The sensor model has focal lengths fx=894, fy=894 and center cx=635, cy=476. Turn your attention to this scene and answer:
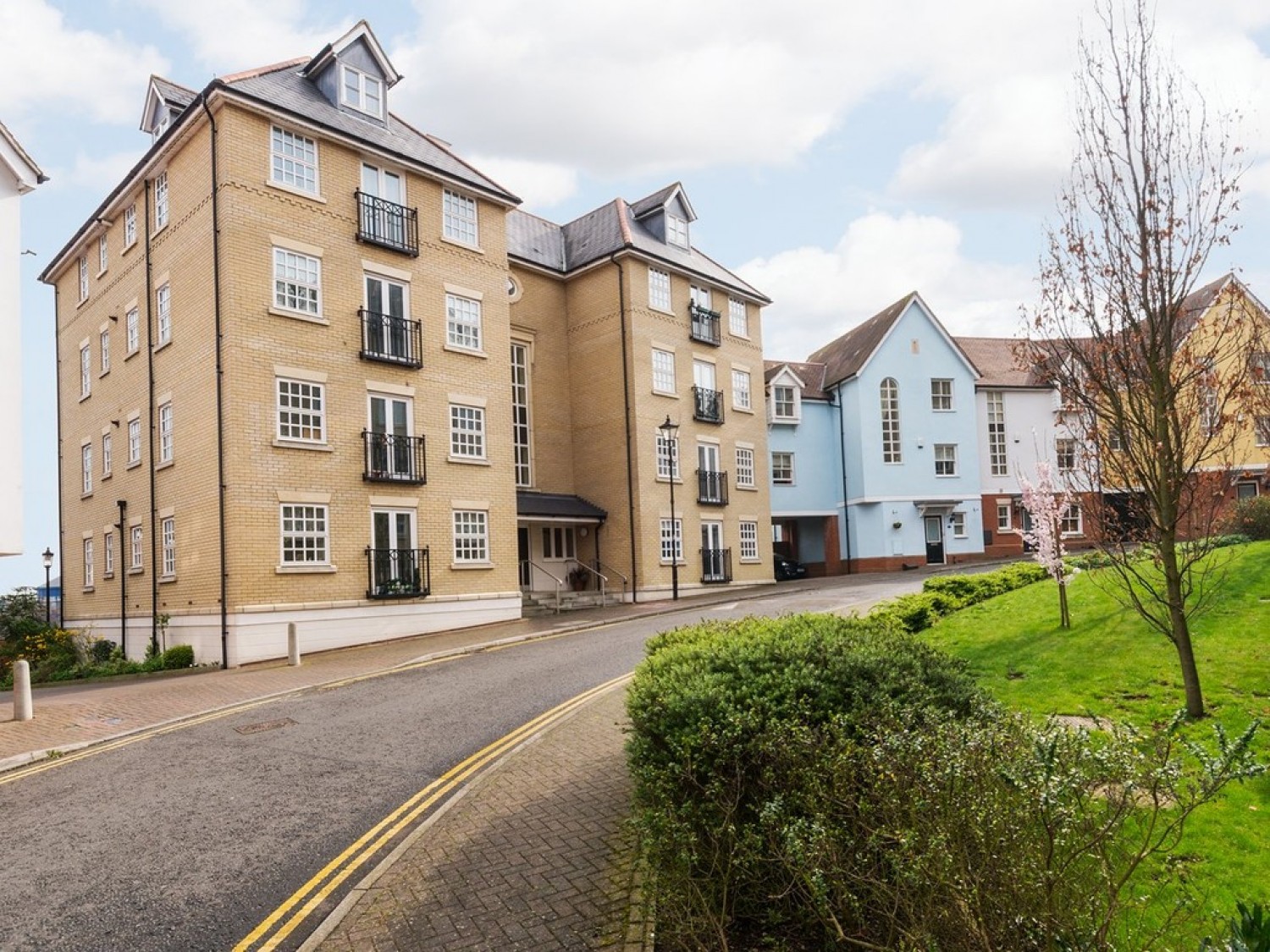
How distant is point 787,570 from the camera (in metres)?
39.9

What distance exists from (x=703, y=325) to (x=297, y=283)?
1607cm

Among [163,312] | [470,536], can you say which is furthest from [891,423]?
[163,312]

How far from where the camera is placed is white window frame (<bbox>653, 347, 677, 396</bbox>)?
101 ft

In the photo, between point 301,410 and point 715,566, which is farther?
point 715,566

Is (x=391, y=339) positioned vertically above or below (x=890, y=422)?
above

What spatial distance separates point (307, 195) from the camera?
21391 mm

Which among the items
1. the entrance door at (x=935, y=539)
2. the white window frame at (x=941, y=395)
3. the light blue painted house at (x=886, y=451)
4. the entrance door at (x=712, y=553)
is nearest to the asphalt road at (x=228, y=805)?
the entrance door at (x=712, y=553)

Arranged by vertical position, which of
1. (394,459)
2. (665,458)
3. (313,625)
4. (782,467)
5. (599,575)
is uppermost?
(782,467)

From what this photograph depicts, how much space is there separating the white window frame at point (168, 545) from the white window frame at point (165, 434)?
4.97ft

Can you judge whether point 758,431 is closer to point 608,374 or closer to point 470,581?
point 608,374

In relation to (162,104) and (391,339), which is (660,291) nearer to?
(391,339)

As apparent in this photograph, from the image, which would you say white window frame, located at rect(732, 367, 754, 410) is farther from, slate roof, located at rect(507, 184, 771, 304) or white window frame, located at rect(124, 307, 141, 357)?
white window frame, located at rect(124, 307, 141, 357)

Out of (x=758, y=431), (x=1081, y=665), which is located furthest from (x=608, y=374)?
(x=1081, y=665)

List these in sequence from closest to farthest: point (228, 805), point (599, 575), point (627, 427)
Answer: point (228, 805), point (599, 575), point (627, 427)
